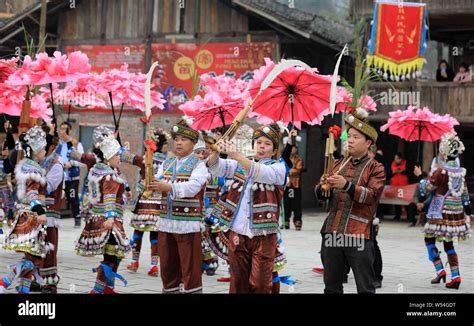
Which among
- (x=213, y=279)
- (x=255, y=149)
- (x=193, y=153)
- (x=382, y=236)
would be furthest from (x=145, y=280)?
(x=382, y=236)

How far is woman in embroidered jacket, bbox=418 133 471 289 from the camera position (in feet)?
34.8

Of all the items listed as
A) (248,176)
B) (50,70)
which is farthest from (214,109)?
(248,176)

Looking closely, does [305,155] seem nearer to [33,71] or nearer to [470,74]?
[470,74]

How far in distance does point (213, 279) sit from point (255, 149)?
3.65 meters

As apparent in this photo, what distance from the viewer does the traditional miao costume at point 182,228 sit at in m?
7.67

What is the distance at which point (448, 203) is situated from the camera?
35.1 feet

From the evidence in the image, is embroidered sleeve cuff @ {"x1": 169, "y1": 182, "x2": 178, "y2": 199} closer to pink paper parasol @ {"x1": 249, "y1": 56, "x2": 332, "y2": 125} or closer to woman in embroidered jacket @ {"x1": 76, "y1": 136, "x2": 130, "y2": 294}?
woman in embroidered jacket @ {"x1": 76, "y1": 136, "x2": 130, "y2": 294}

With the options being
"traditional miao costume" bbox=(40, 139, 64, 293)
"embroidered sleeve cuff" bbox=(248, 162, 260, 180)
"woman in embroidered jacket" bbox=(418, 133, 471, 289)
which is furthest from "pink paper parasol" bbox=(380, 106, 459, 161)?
"traditional miao costume" bbox=(40, 139, 64, 293)

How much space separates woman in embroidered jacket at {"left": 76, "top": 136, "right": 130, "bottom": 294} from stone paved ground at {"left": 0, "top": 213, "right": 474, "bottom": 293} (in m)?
0.63

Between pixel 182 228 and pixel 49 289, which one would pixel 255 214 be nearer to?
pixel 182 228

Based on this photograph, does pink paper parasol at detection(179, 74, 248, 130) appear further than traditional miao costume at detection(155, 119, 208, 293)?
Yes

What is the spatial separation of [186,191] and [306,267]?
476 centimetres

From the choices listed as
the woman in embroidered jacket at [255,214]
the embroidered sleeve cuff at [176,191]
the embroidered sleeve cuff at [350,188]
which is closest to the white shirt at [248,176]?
the woman in embroidered jacket at [255,214]

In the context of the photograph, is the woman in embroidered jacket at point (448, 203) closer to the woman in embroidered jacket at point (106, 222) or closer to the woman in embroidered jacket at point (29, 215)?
the woman in embroidered jacket at point (106, 222)
